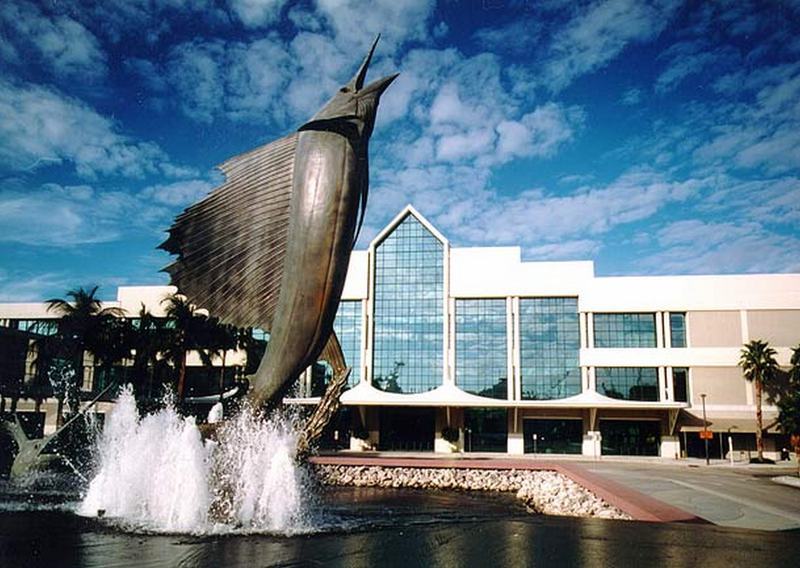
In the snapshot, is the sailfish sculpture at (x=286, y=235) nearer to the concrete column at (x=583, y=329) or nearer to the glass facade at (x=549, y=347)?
the glass facade at (x=549, y=347)

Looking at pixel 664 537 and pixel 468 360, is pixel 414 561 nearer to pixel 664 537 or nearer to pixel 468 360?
pixel 664 537

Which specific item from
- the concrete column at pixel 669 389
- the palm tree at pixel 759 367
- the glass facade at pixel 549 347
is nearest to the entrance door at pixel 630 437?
the concrete column at pixel 669 389

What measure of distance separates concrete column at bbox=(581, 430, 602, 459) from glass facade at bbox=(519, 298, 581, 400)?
2.66m

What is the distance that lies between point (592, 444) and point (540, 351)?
21.1 feet

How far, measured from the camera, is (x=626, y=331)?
40.1 m

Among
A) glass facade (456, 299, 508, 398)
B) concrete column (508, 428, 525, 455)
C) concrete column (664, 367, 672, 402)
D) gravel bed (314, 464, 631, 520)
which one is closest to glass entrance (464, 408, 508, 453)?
concrete column (508, 428, 525, 455)

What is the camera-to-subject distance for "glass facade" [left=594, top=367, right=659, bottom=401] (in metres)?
39.1

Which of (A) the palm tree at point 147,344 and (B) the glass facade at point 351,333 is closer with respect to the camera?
(A) the palm tree at point 147,344

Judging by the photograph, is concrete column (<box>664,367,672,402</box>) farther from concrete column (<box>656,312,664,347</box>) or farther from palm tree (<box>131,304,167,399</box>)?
palm tree (<box>131,304,167,399</box>)

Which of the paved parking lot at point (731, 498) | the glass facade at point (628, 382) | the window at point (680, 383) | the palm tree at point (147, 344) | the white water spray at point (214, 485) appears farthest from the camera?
the glass facade at point (628, 382)

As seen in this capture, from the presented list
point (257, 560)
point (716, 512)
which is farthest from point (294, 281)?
point (716, 512)

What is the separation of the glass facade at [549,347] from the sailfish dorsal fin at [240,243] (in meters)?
33.7

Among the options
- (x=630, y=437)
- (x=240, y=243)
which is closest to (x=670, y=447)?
(x=630, y=437)

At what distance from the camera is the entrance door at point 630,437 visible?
128ft
